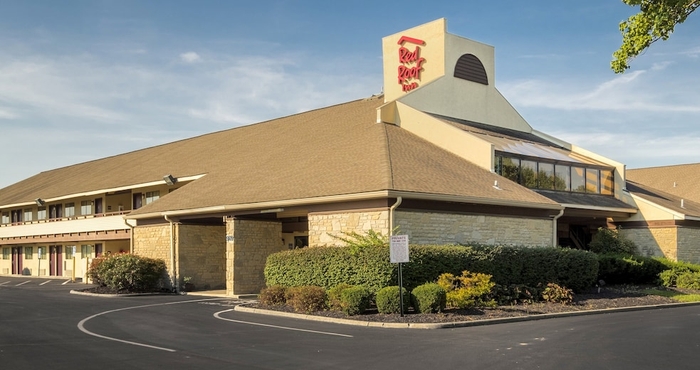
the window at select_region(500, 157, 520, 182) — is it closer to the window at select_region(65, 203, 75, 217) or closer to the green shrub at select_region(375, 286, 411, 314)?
the green shrub at select_region(375, 286, 411, 314)

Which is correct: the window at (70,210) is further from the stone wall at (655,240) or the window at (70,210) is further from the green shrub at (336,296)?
the stone wall at (655,240)

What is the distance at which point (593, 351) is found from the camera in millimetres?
12664

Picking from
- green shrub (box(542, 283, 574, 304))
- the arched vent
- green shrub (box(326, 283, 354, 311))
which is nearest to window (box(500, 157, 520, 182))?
the arched vent

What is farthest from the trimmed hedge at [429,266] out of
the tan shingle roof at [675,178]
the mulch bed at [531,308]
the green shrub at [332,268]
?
the tan shingle roof at [675,178]

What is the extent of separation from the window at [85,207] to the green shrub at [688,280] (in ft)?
122

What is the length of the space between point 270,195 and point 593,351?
14.8 m

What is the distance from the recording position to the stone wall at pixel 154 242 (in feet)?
101

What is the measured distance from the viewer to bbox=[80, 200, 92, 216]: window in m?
47.2

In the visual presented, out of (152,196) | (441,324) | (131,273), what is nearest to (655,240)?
(441,324)

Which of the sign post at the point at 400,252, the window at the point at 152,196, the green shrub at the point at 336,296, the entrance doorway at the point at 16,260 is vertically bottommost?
the entrance doorway at the point at 16,260

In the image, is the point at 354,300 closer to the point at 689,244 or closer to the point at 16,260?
the point at 689,244

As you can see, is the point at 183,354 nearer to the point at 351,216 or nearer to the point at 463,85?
the point at 351,216

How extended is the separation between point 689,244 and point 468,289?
17834mm

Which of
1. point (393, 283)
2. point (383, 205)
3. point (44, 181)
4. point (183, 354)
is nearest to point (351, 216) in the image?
point (383, 205)
